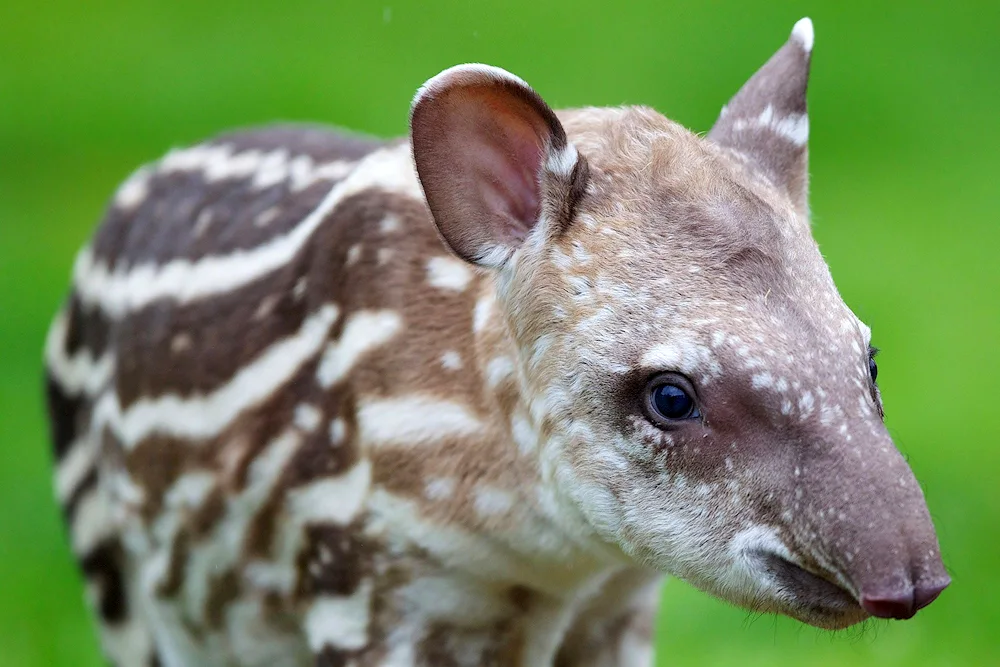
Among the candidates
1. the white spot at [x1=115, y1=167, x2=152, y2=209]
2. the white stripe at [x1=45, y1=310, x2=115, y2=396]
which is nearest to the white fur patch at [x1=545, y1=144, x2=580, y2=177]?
the white stripe at [x1=45, y1=310, x2=115, y2=396]

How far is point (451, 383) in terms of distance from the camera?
4.14m

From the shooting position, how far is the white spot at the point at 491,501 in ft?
13.2

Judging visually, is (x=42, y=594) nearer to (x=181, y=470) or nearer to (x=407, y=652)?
(x=181, y=470)

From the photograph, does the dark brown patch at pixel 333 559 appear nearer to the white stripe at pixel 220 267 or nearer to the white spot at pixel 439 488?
the white spot at pixel 439 488

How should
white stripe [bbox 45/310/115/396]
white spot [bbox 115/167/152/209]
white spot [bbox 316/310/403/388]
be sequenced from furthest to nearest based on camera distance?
white spot [bbox 115/167/152/209]
white stripe [bbox 45/310/115/396]
white spot [bbox 316/310/403/388]

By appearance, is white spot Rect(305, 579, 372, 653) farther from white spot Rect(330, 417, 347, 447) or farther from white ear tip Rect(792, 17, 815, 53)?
white ear tip Rect(792, 17, 815, 53)

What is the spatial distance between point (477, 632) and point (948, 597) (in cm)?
342

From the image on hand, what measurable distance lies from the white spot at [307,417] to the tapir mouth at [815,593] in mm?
1394

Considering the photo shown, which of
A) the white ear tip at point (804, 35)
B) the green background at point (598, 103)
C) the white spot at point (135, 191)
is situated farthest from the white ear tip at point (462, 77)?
the green background at point (598, 103)

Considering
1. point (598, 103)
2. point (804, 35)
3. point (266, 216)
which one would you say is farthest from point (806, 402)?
point (598, 103)

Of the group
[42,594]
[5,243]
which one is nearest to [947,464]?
[42,594]

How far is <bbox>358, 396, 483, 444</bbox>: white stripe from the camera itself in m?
4.11

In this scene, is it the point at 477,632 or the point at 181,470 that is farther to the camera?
the point at 181,470

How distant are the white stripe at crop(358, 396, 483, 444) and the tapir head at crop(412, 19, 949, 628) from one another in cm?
19
